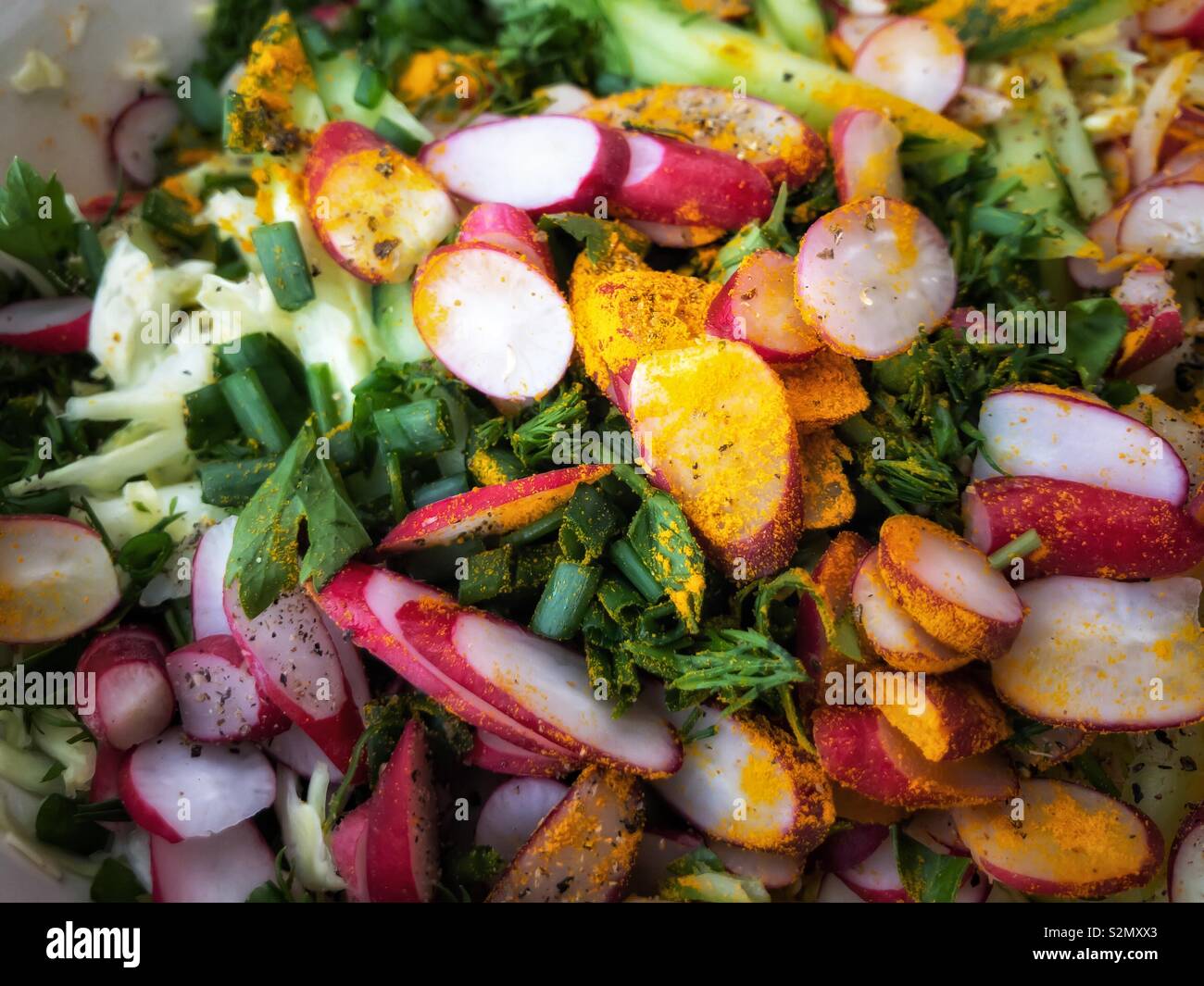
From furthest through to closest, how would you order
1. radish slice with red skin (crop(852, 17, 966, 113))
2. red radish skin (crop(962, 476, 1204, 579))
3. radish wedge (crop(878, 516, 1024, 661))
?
1. radish slice with red skin (crop(852, 17, 966, 113))
2. red radish skin (crop(962, 476, 1204, 579))
3. radish wedge (crop(878, 516, 1024, 661))

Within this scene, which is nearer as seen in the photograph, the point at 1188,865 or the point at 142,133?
the point at 1188,865

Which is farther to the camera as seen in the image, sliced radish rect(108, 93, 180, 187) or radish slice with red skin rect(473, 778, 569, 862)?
sliced radish rect(108, 93, 180, 187)

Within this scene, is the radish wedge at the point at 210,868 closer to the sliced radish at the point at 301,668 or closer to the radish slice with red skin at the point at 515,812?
the sliced radish at the point at 301,668

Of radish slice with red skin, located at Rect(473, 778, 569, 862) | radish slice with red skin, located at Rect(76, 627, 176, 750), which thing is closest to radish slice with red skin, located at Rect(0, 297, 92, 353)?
radish slice with red skin, located at Rect(76, 627, 176, 750)

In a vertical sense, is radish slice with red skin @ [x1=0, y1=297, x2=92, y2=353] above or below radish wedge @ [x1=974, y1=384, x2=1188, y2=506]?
below

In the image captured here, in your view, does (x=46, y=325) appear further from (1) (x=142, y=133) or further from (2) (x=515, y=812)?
(2) (x=515, y=812)

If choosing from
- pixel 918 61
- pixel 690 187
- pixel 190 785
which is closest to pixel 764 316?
pixel 690 187

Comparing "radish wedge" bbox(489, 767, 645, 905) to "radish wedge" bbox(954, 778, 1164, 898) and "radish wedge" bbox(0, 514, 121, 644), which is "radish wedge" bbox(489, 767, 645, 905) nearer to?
"radish wedge" bbox(954, 778, 1164, 898)
